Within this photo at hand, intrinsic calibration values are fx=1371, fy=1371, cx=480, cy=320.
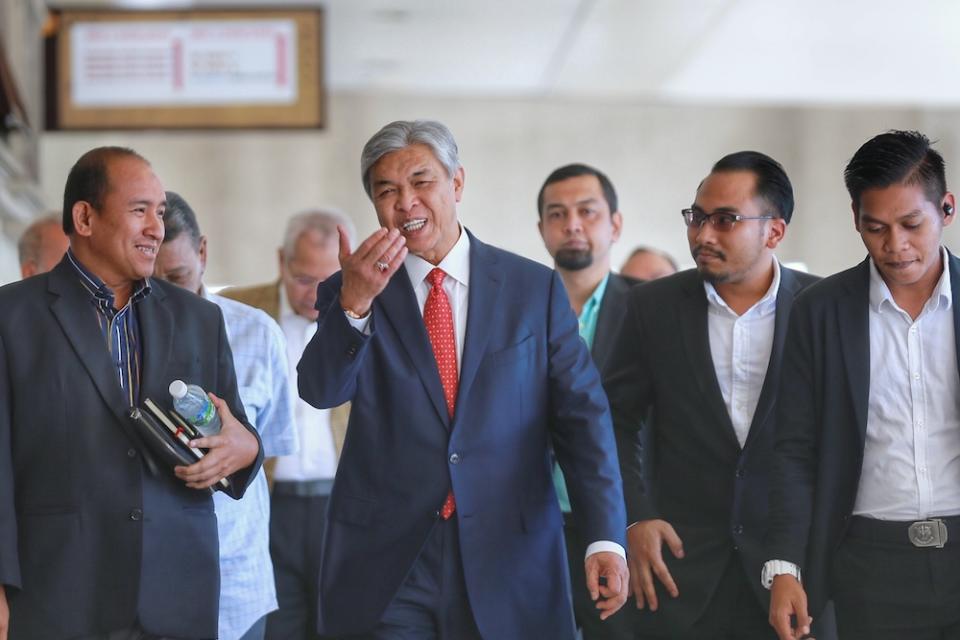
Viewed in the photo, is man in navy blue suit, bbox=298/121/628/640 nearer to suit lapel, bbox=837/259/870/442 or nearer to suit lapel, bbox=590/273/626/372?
suit lapel, bbox=837/259/870/442

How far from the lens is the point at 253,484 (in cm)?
379

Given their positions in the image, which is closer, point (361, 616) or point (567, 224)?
point (361, 616)

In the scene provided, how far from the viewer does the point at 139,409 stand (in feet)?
9.52

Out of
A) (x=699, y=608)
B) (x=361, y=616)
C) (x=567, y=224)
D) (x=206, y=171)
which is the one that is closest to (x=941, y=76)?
(x=206, y=171)

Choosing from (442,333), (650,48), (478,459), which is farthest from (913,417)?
(650,48)

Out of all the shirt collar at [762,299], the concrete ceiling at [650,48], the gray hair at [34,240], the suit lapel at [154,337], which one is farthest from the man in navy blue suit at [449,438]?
the concrete ceiling at [650,48]

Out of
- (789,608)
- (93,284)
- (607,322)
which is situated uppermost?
(93,284)

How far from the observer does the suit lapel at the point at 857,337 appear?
3.00 m

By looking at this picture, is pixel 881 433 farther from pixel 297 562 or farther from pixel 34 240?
pixel 34 240

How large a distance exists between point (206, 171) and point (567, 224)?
6.96 meters

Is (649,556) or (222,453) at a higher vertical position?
(222,453)

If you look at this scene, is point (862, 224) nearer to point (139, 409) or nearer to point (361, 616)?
point (361, 616)

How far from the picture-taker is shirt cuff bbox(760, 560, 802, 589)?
307 centimetres

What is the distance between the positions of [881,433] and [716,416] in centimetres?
55
